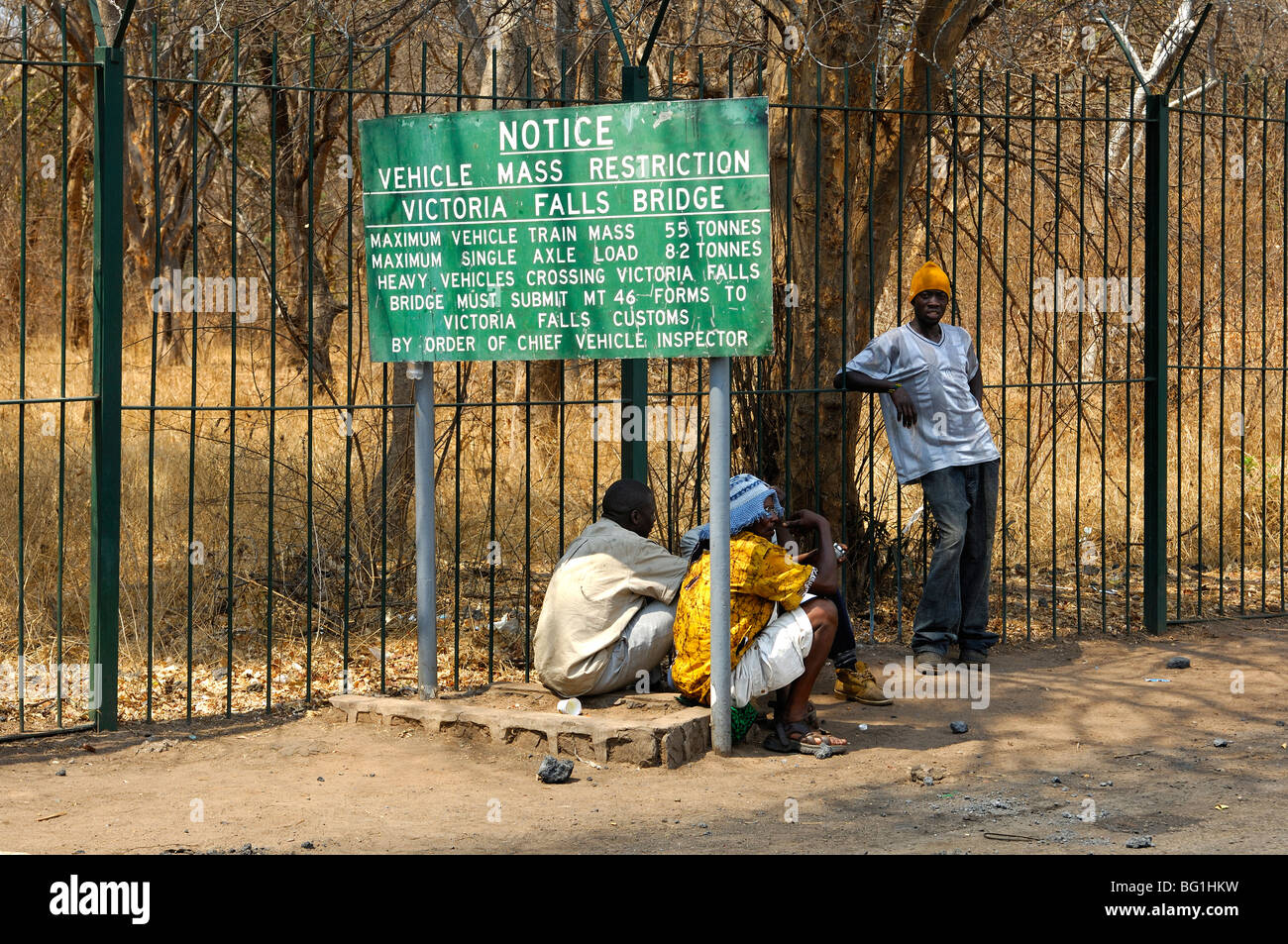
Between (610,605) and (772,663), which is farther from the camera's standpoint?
(610,605)

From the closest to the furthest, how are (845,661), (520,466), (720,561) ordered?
(720,561), (845,661), (520,466)

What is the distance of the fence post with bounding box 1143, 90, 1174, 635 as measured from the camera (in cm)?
784

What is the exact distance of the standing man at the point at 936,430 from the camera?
22.5 ft

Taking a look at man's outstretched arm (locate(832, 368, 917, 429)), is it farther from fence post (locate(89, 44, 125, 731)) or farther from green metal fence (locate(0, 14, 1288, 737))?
fence post (locate(89, 44, 125, 731))

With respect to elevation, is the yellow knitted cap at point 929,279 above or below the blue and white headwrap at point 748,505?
above

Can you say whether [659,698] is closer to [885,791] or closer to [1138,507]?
[885,791]

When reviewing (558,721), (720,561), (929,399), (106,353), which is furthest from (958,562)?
(106,353)

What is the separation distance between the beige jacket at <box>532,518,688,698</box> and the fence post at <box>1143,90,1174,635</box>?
3.33 m

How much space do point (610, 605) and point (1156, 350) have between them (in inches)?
151

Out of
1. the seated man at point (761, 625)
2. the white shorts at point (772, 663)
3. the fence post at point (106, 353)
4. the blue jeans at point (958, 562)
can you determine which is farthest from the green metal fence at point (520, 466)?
the white shorts at point (772, 663)

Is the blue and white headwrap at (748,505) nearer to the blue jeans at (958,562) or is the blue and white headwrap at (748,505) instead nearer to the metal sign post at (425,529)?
the metal sign post at (425,529)

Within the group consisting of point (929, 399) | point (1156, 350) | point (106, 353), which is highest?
point (1156, 350)

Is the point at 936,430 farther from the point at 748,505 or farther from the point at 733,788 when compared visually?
the point at 733,788

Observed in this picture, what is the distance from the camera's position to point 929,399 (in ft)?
22.6
